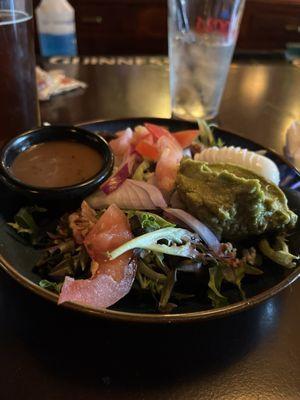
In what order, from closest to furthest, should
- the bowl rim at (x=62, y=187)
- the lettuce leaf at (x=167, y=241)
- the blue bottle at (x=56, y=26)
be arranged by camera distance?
the lettuce leaf at (x=167, y=241) → the bowl rim at (x=62, y=187) → the blue bottle at (x=56, y=26)

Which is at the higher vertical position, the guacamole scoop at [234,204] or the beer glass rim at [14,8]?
the beer glass rim at [14,8]

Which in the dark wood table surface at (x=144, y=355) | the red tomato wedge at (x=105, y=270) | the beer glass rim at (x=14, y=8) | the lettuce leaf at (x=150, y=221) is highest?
the beer glass rim at (x=14, y=8)

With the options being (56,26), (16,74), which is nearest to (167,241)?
(16,74)

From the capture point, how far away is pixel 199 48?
1.58 metres

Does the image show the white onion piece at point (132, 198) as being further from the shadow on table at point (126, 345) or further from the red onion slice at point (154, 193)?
the shadow on table at point (126, 345)

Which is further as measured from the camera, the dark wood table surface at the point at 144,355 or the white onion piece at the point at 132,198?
the white onion piece at the point at 132,198

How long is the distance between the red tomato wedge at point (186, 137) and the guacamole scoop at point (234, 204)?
32 cm

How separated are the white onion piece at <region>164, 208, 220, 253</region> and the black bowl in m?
0.24

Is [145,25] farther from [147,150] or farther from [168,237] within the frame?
[168,237]

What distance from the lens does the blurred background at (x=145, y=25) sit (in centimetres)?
364

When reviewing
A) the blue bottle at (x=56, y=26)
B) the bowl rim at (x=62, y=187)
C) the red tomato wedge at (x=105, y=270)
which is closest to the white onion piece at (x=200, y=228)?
the red tomato wedge at (x=105, y=270)

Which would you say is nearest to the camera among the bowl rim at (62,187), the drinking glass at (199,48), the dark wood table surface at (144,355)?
the dark wood table surface at (144,355)

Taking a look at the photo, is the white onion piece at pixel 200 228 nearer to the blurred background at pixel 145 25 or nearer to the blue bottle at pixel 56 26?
the blue bottle at pixel 56 26

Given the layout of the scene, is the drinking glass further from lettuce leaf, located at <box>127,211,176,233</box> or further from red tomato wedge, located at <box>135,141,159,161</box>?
lettuce leaf, located at <box>127,211,176,233</box>
